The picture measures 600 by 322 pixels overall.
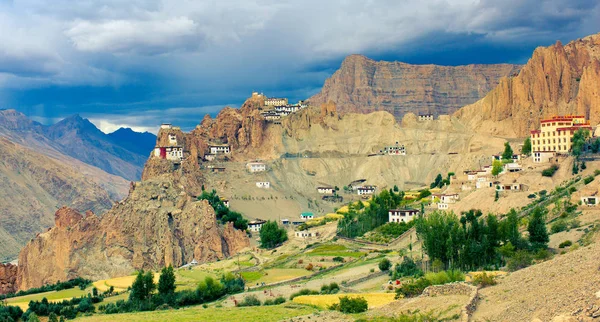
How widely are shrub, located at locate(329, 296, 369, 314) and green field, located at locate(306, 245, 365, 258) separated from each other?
122 ft

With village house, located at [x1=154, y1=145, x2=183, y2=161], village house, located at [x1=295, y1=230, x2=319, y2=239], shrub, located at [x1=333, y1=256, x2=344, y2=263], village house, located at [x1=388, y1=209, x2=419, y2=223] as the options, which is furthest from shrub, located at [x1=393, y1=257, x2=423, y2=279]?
village house, located at [x1=154, y1=145, x2=183, y2=161]

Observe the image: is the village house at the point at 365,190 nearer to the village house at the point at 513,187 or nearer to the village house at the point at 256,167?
the village house at the point at 256,167

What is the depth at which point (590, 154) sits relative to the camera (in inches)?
3632

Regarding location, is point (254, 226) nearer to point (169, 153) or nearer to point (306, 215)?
point (306, 215)

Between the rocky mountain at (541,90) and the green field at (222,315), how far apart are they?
124501 mm

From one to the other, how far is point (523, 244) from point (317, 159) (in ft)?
391

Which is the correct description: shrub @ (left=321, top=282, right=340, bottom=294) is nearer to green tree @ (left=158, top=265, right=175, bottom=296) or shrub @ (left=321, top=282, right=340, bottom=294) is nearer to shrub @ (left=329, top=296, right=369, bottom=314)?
shrub @ (left=329, top=296, right=369, bottom=314)

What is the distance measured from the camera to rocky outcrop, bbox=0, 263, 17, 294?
127 m

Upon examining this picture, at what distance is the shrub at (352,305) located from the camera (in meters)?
46.2

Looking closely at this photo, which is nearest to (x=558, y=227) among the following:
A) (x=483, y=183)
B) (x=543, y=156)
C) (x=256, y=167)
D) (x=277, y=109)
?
(x=483, y=183)

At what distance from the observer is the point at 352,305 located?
153ft

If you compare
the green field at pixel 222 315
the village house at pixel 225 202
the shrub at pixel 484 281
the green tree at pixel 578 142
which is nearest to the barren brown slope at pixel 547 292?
the shrub at pixel 484 281

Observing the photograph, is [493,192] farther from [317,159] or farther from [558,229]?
A: [317,159]

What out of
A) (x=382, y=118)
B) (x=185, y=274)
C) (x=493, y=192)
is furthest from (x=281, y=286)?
(x=382, y=118)
